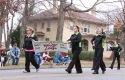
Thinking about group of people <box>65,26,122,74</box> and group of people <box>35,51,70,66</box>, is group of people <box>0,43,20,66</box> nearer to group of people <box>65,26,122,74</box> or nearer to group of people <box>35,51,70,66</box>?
group of people <box>35,51,70,66</box>

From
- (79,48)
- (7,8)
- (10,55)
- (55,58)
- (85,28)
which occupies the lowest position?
(55,58)

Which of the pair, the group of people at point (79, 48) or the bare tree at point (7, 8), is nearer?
the group of people at point (79, 48)

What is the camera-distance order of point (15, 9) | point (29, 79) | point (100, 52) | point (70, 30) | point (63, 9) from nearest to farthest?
point (29, 79), point (100, 52), point (15, 9), point (63, 9), point (70, 30)

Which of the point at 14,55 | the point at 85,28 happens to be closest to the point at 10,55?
the point at 14,55

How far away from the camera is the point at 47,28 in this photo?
50.6 metres

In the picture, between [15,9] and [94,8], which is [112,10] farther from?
[15,9]

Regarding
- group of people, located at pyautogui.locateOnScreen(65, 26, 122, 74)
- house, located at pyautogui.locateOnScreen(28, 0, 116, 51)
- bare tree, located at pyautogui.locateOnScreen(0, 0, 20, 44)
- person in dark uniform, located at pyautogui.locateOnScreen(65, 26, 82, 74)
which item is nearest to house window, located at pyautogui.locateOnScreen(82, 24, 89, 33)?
house, located at pyautogui.locateOnScreen(28, 0, 116, 51)

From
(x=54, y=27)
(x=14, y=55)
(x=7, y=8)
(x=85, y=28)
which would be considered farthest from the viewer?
(x=85, y=28)

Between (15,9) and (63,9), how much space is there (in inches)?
391

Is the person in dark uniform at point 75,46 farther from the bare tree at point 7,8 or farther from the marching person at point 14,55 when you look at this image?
the bare tree at point 7,8

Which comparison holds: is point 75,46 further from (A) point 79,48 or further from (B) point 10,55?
(B) point 10,55

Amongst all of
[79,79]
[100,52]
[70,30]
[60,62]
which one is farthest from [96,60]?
[70,30]

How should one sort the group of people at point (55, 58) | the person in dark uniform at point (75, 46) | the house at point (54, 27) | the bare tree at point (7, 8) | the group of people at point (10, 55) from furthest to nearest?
the house at point (54, 27) < the bare tree at point (7, 8) < the group of people at point (55, 58) < the group of people at point (10, 55) < the person in dark uniform at point (75, 46)

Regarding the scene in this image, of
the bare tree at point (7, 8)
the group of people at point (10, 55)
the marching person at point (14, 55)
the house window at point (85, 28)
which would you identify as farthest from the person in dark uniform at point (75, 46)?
the house window at point (85, 28)
